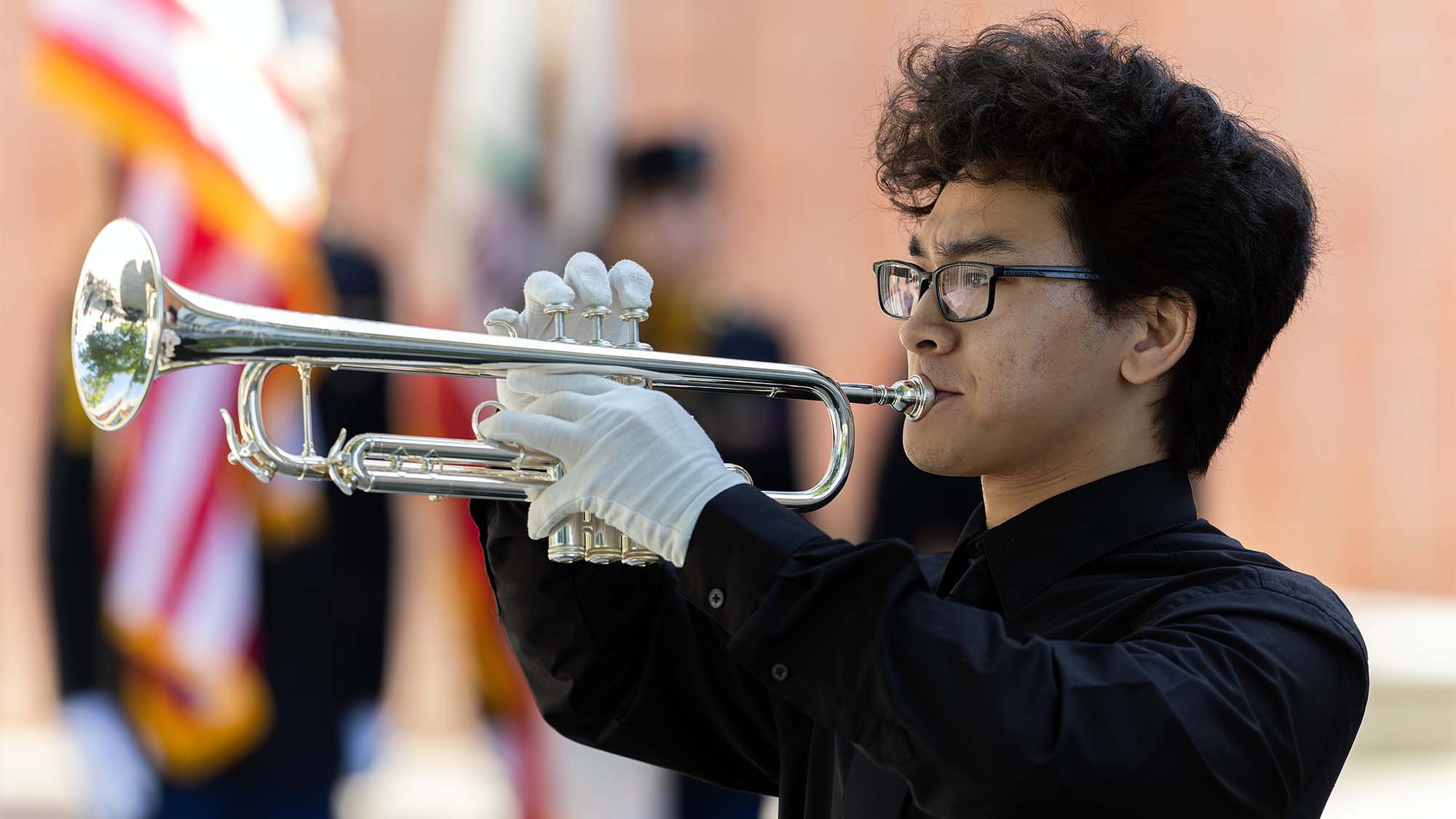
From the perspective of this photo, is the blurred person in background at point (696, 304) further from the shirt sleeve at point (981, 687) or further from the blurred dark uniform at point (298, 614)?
the shirt sleeve at point (981, 687)

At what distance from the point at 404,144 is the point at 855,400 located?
15.8 feet

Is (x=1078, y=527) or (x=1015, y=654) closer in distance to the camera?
(x=1015, y=654)

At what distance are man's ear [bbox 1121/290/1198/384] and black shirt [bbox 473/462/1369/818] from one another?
4.7 inches

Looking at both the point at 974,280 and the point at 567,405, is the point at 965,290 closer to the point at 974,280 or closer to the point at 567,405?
the point at 974,280

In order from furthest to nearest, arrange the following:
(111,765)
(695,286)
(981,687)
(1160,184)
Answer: (695,286), (111,765), (1160,184), (981,687)

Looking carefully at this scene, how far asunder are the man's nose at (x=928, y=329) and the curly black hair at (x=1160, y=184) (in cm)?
17

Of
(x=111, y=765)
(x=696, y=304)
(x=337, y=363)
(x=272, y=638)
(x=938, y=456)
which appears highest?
(x=696, y=304)

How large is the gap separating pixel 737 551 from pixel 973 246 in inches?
21.7

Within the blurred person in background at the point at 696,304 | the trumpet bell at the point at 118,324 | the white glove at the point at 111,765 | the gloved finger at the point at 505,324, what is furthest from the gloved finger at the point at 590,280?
the white glove at the point at 111,765

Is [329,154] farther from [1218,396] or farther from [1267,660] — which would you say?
[1267,660]

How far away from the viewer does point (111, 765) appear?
3828 millimetres

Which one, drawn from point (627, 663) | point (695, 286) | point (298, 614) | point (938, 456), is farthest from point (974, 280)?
point (298, 614)

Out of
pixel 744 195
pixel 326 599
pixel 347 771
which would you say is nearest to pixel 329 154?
pixel 326 599

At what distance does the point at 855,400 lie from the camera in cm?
203
